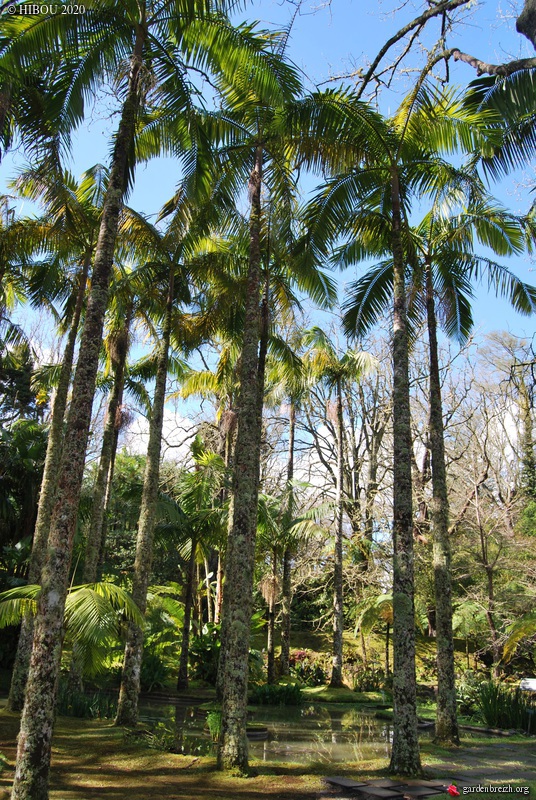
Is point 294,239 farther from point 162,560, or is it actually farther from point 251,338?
point 162,560

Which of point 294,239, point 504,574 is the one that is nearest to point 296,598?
point 504,574

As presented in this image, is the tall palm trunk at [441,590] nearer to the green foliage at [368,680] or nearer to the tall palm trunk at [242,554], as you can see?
the tall palm trunk at [242,554]

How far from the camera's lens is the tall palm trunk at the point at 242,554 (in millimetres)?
7785

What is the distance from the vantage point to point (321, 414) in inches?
1191

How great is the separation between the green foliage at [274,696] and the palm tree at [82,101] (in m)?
12.1

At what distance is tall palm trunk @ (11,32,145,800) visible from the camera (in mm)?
5828

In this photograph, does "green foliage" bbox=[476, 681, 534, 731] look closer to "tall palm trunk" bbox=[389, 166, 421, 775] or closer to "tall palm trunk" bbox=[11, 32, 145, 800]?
"tall palm trunk" bbox=[389, 166, 421, 775]

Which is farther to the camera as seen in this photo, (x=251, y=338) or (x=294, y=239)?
(x=294, y=239)

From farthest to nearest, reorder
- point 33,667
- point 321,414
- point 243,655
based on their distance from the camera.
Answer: point 321,414 < point 243,655 < point 33,667

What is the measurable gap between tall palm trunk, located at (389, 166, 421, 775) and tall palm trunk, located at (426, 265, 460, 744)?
2357 millimetres

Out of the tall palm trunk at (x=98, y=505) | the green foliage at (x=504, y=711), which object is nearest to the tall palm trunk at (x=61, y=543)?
the tall palm trunk at (x=98, y=505)

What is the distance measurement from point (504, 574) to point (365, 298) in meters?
12.8

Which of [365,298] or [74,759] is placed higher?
[365,298]

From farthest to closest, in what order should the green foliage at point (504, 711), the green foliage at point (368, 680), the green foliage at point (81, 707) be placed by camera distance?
the green foliage at point (368, 680)
the green foliage at point (504, 711)
the green foliage at point (81, 707)
